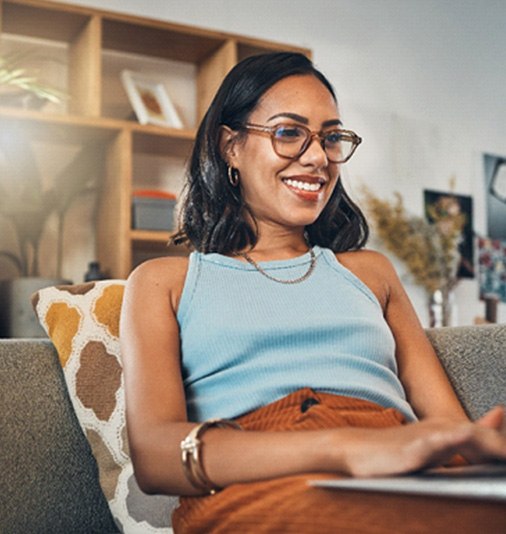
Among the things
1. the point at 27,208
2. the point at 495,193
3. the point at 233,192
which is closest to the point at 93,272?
the point at 27,208

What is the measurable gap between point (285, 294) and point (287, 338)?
9cm

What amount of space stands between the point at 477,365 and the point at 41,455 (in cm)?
68

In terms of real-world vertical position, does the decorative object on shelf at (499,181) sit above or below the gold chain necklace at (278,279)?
above

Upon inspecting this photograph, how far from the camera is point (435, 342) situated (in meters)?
1.39

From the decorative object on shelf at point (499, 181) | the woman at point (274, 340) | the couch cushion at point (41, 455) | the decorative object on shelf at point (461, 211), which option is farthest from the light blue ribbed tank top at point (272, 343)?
the decorative object on shelf at point (499, 181)

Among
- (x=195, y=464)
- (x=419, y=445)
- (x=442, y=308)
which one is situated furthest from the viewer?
(x=442, y=308)

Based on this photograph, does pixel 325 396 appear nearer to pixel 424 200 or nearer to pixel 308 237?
pixel 308 237

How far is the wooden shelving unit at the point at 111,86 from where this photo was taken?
284cm

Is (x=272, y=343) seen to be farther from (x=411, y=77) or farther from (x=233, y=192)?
(x=411, y=77)

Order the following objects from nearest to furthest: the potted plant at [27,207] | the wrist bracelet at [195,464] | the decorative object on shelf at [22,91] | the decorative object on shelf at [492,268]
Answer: the wrist bracelet at [195,464], the potted plant at [27,207], the decorative object on shelf at [22,91], the decorative object on shelf at [492,268]

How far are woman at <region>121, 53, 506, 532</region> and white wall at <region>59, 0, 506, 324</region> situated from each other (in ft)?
7.16

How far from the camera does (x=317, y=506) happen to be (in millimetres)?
786

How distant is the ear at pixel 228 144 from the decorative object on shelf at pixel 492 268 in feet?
9.52

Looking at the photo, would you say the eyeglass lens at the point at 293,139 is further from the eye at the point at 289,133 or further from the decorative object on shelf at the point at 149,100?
the decorative object on shelf at the point at 149,100
